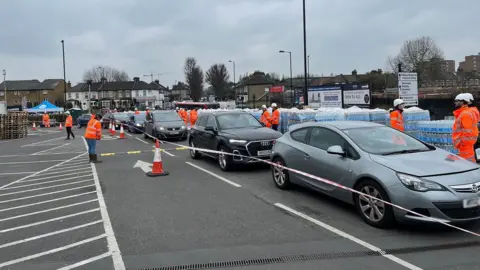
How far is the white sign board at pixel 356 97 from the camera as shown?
26.4m

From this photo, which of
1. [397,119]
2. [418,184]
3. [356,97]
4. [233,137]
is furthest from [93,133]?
[356,97]

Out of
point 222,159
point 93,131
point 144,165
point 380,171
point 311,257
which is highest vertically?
point 93,131

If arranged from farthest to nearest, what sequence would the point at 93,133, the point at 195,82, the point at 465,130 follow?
the point at 195,82 → the point at 93,133 → the point at 465,130

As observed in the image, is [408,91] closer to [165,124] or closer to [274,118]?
[274,118]

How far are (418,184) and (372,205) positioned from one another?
77 centimetres

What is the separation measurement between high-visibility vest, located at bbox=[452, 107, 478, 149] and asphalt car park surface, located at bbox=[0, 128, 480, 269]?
1999mm

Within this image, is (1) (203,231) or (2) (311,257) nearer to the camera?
(2) (311,257)

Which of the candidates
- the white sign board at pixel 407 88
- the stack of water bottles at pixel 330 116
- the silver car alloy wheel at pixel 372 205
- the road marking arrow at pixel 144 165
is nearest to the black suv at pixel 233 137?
the road marking arrow at pixel 144 165

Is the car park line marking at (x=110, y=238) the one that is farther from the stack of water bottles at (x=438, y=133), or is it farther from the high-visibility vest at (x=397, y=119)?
the stack of water bottles at (x=438, y=133)

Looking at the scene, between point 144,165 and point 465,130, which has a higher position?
point 465,130

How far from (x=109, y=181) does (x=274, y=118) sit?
7.85 metres

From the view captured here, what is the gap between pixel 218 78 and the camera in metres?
118

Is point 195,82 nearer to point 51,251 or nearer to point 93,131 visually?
point 93,131

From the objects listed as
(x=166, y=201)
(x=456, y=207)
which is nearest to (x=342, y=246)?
(x=456, y=207)
